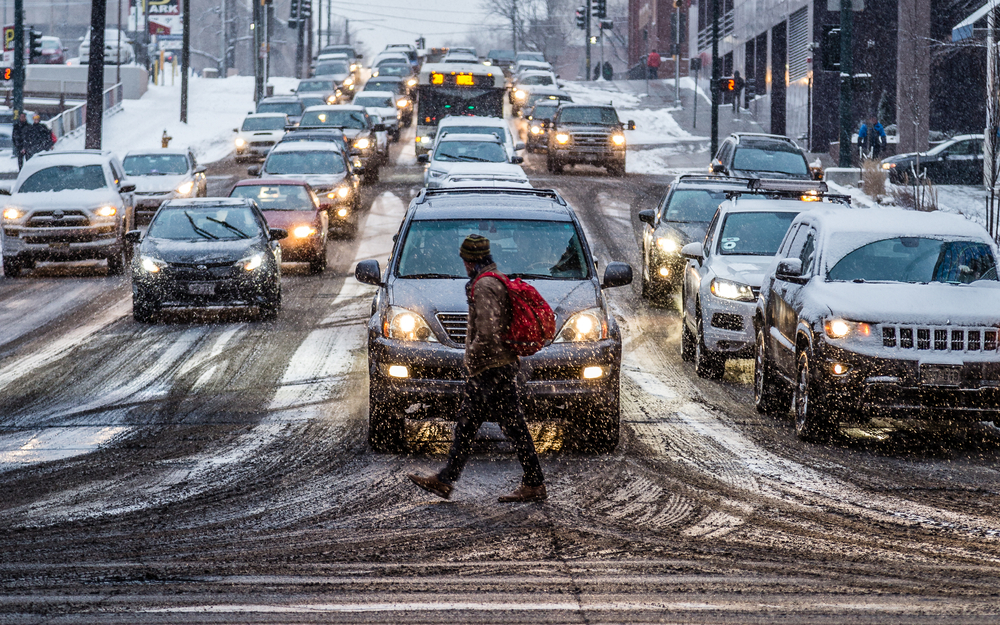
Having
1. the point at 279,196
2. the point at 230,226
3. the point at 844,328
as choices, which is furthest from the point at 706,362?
the point at 279,196

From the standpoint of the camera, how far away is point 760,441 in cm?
1130

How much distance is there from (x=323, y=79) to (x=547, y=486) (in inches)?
2298

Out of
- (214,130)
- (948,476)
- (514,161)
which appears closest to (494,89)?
(514,161)

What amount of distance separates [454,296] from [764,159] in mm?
18930

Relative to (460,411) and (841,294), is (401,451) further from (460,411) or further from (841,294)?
(841,294)

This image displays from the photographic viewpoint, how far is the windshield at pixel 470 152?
102ft

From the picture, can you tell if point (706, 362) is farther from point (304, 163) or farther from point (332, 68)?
point (332, 68)

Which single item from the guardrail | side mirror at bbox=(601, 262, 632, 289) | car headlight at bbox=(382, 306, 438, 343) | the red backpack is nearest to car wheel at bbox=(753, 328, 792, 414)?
side mirror at bbox=(601, 262, 632, 289)

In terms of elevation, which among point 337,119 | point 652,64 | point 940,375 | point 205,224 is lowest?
point 940,375

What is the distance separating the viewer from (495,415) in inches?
349

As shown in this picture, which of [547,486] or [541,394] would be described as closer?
[547,486]

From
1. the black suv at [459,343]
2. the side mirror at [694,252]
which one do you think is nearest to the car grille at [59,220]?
the side mirror at [694,252]

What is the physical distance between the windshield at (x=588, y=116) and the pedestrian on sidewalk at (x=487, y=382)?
32.6 meters

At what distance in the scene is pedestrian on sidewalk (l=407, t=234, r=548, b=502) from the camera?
878 centimetres
